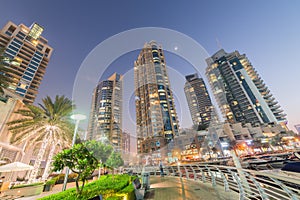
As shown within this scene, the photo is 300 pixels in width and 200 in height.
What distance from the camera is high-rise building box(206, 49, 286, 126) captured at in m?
76.9

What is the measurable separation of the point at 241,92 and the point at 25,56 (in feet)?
394

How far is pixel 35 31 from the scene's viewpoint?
6750cm

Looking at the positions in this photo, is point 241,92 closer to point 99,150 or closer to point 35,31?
point 99,150

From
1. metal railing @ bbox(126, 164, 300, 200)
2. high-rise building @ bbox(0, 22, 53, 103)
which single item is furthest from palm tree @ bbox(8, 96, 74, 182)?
high-rise building @ bbox(0, 22, 53, 103)

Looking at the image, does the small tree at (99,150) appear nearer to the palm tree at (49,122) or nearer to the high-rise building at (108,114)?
the palm tree at (49,122)

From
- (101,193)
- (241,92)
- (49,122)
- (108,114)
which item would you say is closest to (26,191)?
(49,122)

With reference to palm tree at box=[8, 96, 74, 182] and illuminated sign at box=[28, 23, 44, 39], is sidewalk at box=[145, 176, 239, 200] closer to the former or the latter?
palm tree at box=[8, 96, 74, 182]

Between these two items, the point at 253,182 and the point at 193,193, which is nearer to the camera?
the point at 253,182

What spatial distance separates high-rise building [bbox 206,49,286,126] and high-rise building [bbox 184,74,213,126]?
25.7 metres

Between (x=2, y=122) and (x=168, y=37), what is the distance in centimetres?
2102

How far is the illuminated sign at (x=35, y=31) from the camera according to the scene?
6564 cm

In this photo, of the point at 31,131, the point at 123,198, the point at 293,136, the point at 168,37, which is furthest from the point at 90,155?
the point at 293,136

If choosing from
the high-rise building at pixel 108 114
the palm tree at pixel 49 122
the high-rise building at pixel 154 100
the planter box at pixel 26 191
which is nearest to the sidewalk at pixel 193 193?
the planter box at pixel 26 191

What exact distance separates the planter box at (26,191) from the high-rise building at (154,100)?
70.6m
